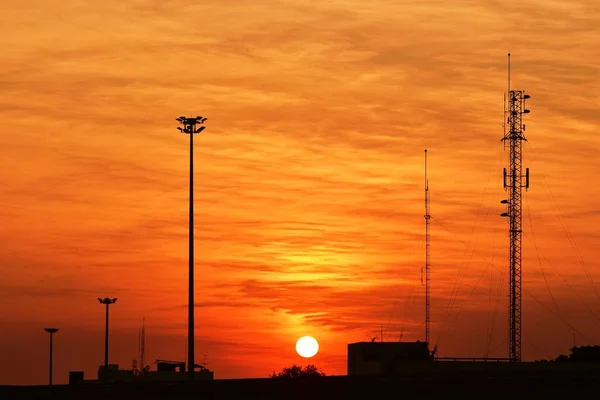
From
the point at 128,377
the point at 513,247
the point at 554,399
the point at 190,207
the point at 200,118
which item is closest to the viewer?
the point at 554,399

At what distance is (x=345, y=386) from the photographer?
6969 cm

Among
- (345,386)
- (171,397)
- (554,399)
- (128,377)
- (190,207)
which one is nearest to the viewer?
(554,399)

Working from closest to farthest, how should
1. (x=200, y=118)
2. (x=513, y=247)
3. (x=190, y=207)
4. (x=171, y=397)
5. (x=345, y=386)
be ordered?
(x=345, y=386), (x=171, y=397), (x=190, y=207), (x=200, y=118), (x=513, y=247)

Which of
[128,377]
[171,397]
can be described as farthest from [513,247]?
[128,377]

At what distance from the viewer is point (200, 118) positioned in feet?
283

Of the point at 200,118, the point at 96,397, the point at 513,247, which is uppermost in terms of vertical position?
the point at 200,118

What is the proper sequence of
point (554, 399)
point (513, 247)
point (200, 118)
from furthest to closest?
point (513, 247) < point (200, 118) < point (554, 399)

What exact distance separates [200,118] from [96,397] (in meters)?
21.7


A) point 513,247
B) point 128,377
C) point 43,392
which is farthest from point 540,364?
point 128,377

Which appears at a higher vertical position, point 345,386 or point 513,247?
point 513,247

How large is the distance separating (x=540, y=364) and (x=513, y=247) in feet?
36.1

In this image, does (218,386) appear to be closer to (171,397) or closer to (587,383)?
(171,397)

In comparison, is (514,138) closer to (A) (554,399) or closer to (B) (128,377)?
(A) (554,399)

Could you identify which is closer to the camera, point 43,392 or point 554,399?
point 554,399
